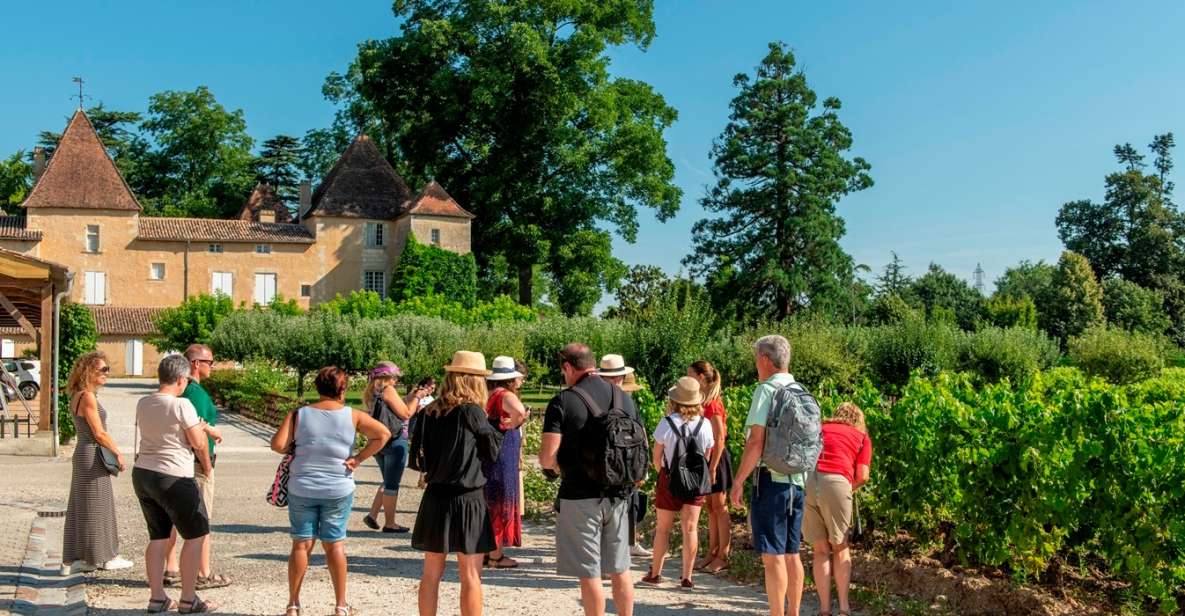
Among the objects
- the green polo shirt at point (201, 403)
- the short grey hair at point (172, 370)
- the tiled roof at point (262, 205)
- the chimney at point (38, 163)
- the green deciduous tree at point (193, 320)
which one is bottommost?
the green polo shirt at point (201, 403)

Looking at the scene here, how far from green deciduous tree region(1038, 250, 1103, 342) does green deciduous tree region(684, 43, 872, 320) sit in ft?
59.9

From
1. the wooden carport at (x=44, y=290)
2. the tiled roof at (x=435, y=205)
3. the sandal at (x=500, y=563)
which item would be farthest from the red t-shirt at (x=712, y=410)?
Result: the tiled roof at (x=435, y=205)

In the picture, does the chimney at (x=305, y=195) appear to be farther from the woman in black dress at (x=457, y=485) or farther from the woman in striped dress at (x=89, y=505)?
the woman in black dress at (x=457, y=485)

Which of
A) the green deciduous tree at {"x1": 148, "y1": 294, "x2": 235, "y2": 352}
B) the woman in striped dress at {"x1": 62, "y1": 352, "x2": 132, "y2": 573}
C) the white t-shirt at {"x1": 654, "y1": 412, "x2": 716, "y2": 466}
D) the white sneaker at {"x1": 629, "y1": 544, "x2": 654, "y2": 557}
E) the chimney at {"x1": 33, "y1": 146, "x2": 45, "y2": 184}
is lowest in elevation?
the white sneaker at {"x1": 629, "y1": 544, "x2": 654, "y2": 557}

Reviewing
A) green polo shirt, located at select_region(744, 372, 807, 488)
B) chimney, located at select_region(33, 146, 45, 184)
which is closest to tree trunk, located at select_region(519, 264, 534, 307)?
chimney, located at select_region(33, 146, 45, 184)

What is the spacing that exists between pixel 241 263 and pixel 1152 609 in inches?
2253

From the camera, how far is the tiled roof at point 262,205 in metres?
65.1

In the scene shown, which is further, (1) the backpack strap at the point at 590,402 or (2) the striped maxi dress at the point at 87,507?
(2) the striped maxi dress at the point at 87,507

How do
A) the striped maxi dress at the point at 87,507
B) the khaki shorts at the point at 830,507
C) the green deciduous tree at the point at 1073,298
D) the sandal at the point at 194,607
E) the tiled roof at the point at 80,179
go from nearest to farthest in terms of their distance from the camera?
the khaki shorts at the point at 830,507 < the sandal at the point at 194,607 < the striped maxi dress at the point at 87,507 < the tiled roof at the point at 80,179 < the green deciduous tree at the point at 1073,298

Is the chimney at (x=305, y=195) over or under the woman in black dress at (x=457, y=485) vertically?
over

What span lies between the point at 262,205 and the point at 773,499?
63.0 meters

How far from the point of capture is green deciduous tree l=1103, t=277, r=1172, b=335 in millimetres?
64125

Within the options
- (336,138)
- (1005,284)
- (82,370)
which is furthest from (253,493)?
(1005,284)

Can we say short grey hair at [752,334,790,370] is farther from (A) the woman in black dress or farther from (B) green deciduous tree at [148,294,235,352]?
(B) green deciduous tree at [148,294,235,352]
